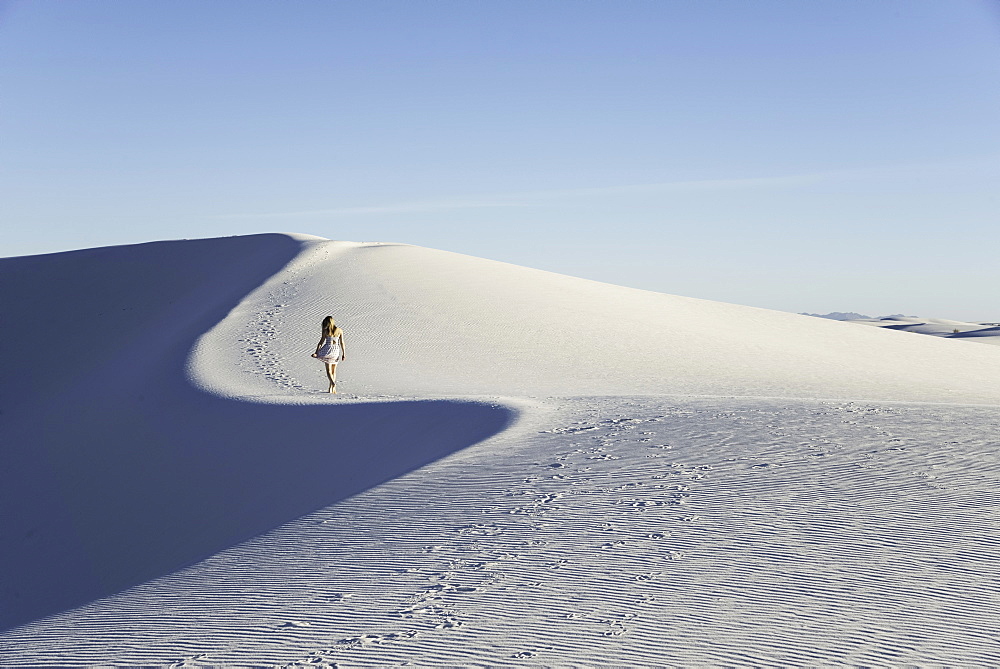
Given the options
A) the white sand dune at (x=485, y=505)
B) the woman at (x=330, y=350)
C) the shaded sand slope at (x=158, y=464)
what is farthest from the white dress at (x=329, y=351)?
the shaded sand slope at (x=158, y=464)

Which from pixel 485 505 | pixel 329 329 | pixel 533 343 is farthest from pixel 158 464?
pixel 533 343

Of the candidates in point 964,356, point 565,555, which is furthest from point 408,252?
point 565,555

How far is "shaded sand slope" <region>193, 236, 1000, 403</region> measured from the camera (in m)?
15.9

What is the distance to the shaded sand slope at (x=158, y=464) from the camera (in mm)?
9117

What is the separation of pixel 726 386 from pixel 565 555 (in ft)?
36.6

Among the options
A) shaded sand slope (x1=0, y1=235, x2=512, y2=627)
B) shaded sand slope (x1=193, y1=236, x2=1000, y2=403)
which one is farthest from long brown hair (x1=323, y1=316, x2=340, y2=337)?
shaded sand slope (x1=0, y1=235, x2=512, y2=627)

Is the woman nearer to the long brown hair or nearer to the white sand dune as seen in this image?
the long brown hair

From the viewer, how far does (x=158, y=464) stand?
39.7ft

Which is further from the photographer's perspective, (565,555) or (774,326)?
(774,326)

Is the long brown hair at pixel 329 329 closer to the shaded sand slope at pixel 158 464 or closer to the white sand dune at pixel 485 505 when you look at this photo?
the white sand dune at pixel 485 505

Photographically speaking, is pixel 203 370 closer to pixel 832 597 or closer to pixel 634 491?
pixel 634 491

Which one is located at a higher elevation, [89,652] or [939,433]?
[939,433]

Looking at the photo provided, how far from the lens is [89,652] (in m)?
4.94

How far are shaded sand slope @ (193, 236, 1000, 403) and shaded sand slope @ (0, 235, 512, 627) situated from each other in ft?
4.66
